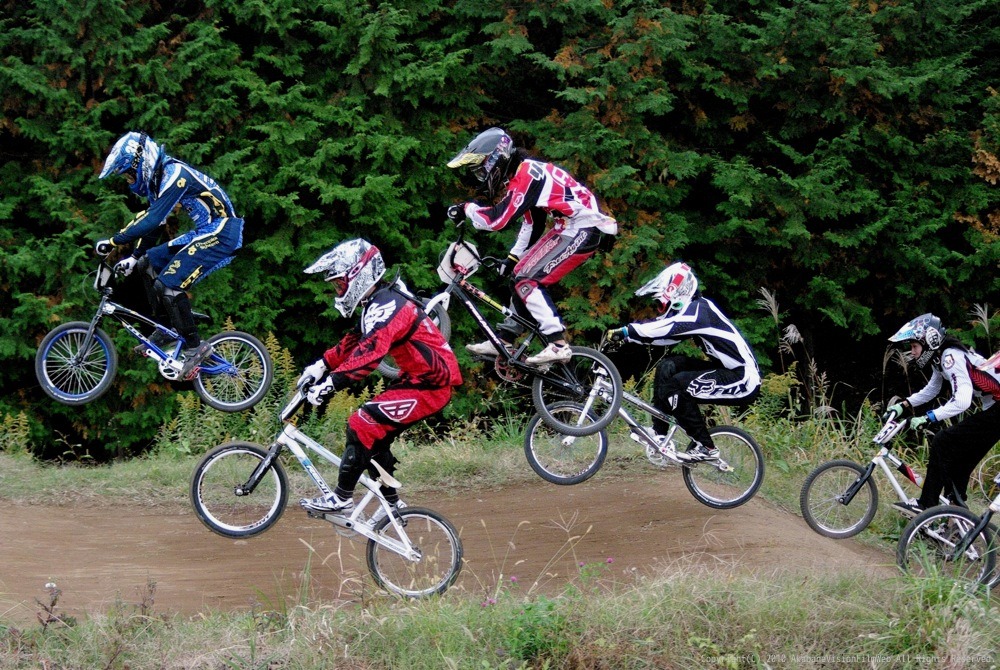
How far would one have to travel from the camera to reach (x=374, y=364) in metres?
6.97

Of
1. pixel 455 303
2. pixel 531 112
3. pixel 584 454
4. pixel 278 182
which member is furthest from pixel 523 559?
pixel 531 112

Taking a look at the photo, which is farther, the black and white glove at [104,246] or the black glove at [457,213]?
the black and white glove at [104,246]

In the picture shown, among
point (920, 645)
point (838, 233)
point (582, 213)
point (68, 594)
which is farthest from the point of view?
point (838, 233)

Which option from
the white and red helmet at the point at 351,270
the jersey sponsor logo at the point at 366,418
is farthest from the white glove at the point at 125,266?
the jersey sponsor logo at the point at 366,418

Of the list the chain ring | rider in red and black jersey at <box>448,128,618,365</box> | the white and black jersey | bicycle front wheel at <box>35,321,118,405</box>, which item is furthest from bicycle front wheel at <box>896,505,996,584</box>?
bicycle front wheel at <box>35,321,118,405</box>

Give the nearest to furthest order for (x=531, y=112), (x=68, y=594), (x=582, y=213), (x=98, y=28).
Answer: (x=68, y=594), (x=582, y=213), (x=98, y=28), (x=531, y=112)

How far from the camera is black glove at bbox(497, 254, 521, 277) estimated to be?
9078 mm

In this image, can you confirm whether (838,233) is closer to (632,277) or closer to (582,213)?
(632,277)

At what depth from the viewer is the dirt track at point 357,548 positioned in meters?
7.13

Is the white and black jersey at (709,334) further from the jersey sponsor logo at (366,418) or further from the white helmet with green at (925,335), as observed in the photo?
the jersey sponsor logo at (366,418)

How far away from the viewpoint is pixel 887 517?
9.76m

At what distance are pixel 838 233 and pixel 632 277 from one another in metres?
3.23

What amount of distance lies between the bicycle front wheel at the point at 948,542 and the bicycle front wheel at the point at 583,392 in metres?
2.59

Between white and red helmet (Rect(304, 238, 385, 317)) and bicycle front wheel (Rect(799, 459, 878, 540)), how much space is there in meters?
4.42
